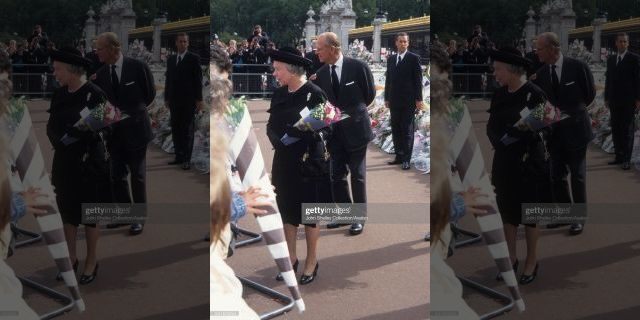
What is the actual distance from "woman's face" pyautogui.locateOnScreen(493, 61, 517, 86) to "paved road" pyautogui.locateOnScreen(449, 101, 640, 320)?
1.12ft

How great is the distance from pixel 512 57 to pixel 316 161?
3.28 ft

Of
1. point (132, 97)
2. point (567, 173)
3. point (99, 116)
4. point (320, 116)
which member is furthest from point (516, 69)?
point (99, 116)

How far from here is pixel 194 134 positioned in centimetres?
379

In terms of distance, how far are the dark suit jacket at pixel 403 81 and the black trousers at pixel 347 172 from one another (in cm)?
27

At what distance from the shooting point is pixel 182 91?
12.2 feet

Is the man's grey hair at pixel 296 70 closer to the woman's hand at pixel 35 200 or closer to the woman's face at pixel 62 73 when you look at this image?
the woman's face at pixel 62 73

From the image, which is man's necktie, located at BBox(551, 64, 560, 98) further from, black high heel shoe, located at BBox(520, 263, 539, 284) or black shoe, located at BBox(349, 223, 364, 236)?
black shoe, located at BBox(349, 223, 364, 236)

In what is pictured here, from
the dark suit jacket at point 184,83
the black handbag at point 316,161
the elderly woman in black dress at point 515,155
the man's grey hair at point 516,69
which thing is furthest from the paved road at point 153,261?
the man's grey hair at point 516,69

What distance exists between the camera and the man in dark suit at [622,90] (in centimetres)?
351

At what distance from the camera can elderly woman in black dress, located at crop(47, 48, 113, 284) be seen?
11.9 ft

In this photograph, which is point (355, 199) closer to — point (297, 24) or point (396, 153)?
point (396, 153)

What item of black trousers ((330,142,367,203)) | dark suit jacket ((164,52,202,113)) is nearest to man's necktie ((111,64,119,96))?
dark suit jacket ((164,52,202,113))

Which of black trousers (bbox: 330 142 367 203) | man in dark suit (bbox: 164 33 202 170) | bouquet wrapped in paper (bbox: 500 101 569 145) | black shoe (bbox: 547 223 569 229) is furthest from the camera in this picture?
black trousers (bbox: 330 142 367 203)

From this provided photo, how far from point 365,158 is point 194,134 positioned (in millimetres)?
808
